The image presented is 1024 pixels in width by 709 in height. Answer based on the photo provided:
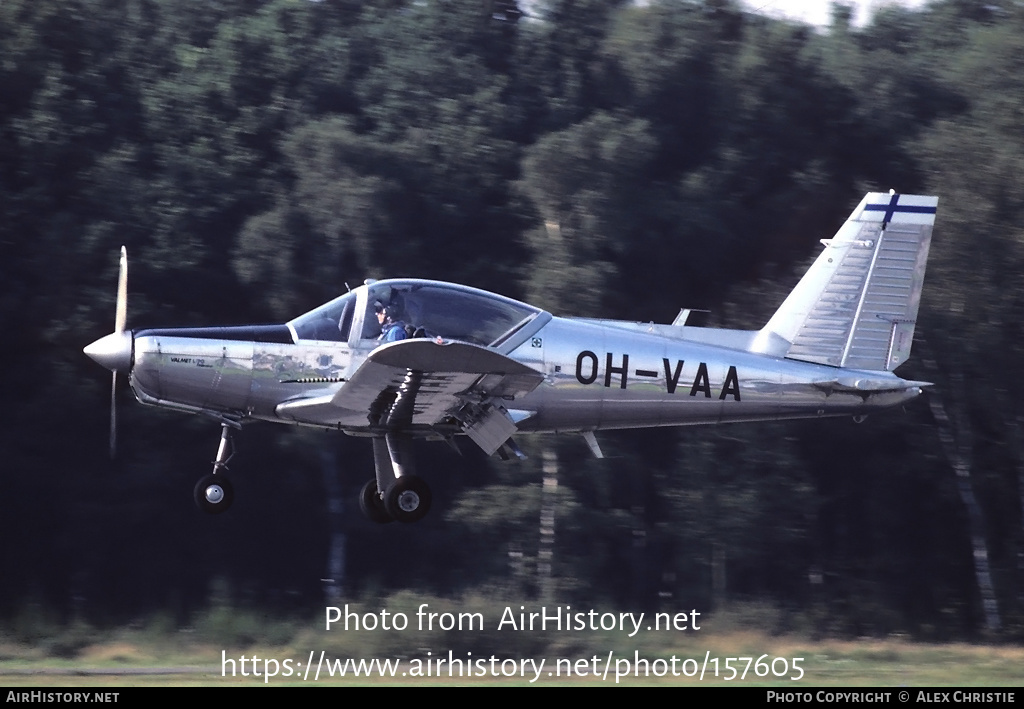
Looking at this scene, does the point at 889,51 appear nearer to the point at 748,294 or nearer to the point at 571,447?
the point at 748,294

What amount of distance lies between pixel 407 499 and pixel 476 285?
1049 cm

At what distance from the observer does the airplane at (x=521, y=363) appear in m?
10.7

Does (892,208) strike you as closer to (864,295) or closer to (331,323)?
(864,295)

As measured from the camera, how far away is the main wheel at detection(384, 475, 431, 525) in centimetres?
1112

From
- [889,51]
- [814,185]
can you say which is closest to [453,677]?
[814,185]

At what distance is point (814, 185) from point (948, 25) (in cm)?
578

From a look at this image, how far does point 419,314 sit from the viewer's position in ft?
35.1

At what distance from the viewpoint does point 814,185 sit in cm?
2344

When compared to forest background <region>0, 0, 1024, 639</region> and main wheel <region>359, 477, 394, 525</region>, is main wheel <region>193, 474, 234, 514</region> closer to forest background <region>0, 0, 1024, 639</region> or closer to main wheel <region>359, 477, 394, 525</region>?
main wheel <region>359, 477, 394, 525</region>

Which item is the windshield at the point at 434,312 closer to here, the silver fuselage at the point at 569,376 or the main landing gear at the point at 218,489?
the silver fuselage at the point at 569,376

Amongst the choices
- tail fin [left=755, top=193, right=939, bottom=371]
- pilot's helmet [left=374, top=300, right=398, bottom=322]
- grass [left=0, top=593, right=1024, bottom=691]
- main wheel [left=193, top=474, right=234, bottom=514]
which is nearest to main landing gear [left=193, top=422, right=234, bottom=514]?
main wheel [left=193, top=474, right=234, bottom=514]

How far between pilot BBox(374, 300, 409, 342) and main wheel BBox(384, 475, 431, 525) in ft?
4.10

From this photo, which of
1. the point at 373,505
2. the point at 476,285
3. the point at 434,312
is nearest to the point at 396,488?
the point at 373,505

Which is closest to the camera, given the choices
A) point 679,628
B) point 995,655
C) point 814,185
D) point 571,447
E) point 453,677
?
point 453,677
